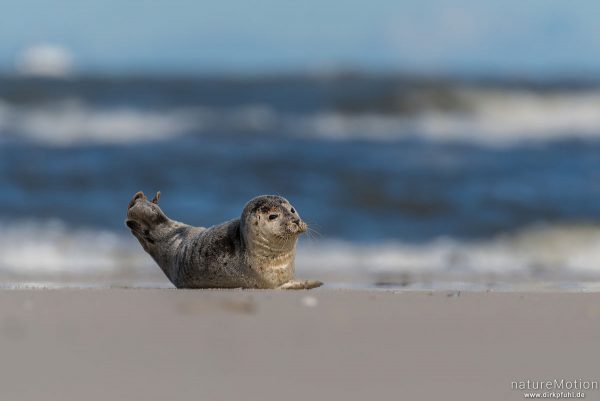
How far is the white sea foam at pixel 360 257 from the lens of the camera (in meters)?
6.80

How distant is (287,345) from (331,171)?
8859 mm

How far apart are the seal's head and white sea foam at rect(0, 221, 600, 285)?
4.53 feet

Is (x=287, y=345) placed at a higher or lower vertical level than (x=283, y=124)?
lower

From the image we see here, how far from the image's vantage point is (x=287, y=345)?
3705mm

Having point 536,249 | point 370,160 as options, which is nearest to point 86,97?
point 370,160

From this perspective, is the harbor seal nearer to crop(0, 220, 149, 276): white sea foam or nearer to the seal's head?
the seal's head

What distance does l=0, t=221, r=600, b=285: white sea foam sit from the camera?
22.3ft

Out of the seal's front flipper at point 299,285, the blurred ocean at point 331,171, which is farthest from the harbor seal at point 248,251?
the blurred ocean at point 331,171

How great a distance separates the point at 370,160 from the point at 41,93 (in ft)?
24.3

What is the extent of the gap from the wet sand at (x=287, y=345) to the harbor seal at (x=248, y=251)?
151mm

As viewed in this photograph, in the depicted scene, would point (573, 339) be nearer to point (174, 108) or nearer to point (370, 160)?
point (370, 160)

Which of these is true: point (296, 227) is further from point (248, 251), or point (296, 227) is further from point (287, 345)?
point (287, 345)

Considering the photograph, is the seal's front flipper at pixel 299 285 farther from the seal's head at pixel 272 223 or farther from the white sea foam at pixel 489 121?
the white sea foam at pixel 489 121

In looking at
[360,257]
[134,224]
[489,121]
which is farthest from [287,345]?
[489,121]
